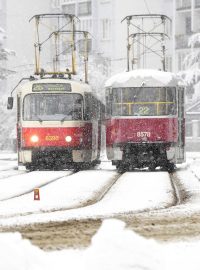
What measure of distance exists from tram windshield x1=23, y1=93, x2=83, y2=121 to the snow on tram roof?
56.0 inches

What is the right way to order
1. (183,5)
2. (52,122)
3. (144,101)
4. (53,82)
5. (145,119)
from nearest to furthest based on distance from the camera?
(145,119) < (144,101) < (52,122) < (53,82) < (183,5)

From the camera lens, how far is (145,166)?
29109mm

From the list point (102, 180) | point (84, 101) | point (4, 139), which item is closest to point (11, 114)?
point (4, 139)

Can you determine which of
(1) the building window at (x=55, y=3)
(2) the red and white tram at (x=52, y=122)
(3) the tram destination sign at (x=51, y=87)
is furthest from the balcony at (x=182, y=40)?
→ (3) the tram destination sign at (x=51, y=87)

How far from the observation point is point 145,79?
27812 mm

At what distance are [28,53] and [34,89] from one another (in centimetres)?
6830

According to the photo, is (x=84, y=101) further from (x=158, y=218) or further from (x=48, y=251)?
(x=48, y=251)

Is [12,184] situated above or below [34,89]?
below

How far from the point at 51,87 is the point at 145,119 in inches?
129

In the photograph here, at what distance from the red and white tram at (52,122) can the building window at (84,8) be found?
203 feet

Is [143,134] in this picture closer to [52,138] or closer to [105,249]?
[52,138]

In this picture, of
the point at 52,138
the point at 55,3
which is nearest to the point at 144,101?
the point at 52,138

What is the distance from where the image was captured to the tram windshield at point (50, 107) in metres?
28.3

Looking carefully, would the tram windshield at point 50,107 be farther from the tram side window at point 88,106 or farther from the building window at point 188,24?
the building window at point 188,24
